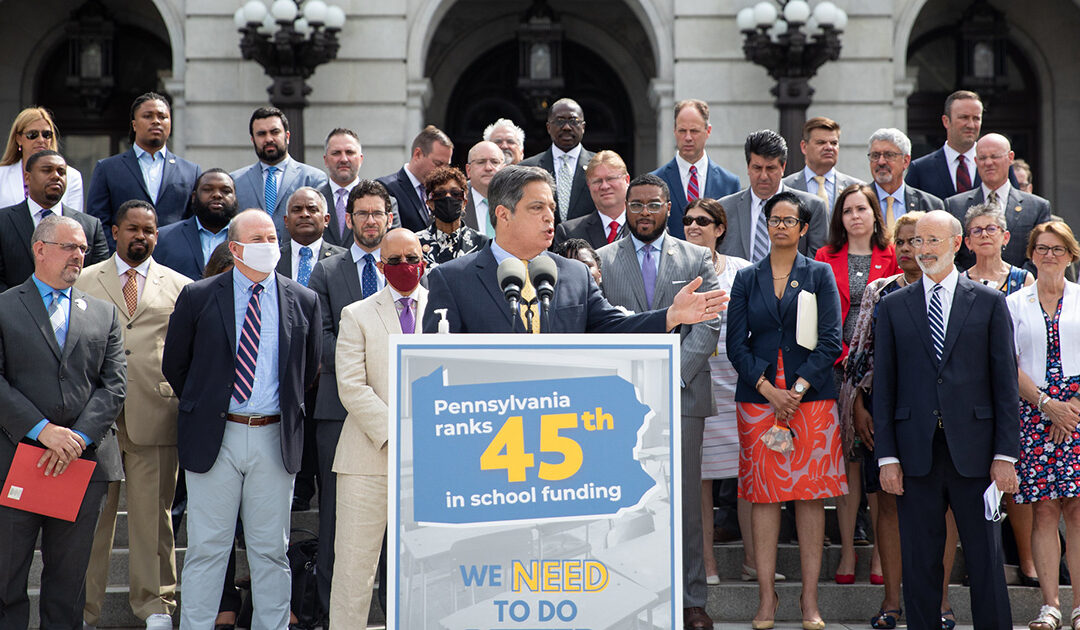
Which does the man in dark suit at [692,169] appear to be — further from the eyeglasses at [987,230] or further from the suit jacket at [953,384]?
the suit jacket at [953,384]

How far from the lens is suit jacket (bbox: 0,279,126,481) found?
17.9 feet

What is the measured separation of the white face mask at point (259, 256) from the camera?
18.8 feet

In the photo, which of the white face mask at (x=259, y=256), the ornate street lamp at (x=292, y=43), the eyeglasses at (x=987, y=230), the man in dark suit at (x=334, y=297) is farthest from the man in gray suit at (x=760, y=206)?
the ornate street lamp at (x=292, y=43)

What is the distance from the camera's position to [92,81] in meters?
14.9

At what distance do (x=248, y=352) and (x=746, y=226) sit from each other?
3.48 meters

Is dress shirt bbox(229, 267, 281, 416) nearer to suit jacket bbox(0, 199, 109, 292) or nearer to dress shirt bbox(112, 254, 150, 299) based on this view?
dress shirt bbox(112, 254, 150, 299)

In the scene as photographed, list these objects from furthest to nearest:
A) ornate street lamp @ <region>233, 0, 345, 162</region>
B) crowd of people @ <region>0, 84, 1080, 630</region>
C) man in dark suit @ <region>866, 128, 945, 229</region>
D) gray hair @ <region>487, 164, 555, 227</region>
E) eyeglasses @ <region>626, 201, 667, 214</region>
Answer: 1. ornate street lamp @ <region>233, 0, 345, 162</region>
2. man in dark suit @ <region>866, 128, 945, 229</region>
3. eyeglasses @ <region>626, 201, 667, 214</region>
4. crowd of people @ <region>0, 84, 1080, 630</region>
5. gray hair @ <region>487, 164, 555, 227</region>

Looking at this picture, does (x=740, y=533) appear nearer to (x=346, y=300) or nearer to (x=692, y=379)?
(x=692, y=379)

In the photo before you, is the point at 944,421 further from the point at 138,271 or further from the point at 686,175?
the point at 138,271

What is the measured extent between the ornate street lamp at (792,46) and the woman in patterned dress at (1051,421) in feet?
20.0

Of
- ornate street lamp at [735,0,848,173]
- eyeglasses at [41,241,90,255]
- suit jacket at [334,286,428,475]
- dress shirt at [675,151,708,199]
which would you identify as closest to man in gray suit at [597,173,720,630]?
suit jacket at [334,286,428,475]

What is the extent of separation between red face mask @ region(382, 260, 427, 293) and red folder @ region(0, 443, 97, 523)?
1756 millimetres

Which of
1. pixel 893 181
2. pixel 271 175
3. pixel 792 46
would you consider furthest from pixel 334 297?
pixel 792 46

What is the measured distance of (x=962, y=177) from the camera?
27.0ft
